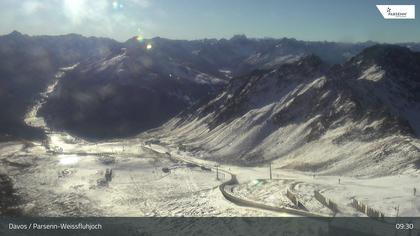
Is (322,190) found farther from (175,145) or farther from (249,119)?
(175,145)

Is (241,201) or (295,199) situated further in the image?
(241,201)

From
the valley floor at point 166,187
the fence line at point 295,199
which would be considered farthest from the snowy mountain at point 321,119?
the fence line at point 295,199

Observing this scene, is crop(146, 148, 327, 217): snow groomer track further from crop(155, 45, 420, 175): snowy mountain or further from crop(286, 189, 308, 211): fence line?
crop(155, 45, 420, 175): snowy mountain

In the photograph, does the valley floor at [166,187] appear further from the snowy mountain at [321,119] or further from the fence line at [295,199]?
the snowy mountain at [321,119]

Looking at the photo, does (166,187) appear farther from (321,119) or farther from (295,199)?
(321,119)

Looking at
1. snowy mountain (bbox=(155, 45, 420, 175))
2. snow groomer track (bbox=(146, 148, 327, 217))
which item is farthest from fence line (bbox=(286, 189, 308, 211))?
snowy mountain (bbox=(155, 45, 420, 175))

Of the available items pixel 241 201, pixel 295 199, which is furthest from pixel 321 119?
pixel 295 199

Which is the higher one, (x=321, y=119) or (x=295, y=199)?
(x=321, y=119)

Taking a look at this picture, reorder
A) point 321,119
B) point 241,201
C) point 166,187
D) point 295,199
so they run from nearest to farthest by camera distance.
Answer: point 295,199 → point 241,201 → point 166,187 → point 321,119
